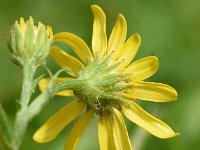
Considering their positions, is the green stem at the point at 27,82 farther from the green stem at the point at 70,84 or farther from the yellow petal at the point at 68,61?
the yellow petal at the point at 68,61

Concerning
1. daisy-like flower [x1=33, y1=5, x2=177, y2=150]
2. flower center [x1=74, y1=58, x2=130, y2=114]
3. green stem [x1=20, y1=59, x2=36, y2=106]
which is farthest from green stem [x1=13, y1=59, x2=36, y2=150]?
flower center [x1=74, y1=58, x2=130, y2=114]

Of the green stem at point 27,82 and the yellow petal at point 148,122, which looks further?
the yellow petal at point 148,122

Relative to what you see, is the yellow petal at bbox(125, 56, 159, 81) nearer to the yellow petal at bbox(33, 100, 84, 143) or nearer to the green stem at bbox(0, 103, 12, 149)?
the yellow petal at bbox(33, 100, 84, 143)

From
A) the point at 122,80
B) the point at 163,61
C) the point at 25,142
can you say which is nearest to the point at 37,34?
the point at 122,80

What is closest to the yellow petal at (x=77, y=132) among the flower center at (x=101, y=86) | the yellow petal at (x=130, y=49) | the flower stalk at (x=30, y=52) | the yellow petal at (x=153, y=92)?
the flower center at (x=101, y=86)

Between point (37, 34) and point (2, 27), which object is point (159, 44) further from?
point (37, 34)
